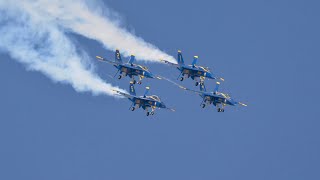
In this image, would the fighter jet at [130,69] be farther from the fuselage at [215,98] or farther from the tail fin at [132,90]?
the fuselage at [215,98]

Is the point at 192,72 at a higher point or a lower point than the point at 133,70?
higher

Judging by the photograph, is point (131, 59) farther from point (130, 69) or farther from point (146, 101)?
point (146, 101)

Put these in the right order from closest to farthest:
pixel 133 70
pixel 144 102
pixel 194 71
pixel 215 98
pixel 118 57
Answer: pixel 118 57 → pixel 133 70 → pixel 144 102 → pixel 194 71 → pixel 215 98

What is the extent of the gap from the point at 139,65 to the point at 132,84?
1787mm

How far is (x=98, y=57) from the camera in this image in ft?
317

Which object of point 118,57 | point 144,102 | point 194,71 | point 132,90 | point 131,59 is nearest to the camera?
point 118,57

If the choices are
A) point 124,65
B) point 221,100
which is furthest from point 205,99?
point 124,65

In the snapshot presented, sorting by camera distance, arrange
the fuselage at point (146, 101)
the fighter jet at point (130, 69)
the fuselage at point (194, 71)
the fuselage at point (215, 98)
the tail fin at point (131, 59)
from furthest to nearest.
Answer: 1. the fuselage at point (215, 98)
2. the fuselage at point (194, 71)
3. the fuselage at point (146, 101)
4. the tail fin at point (131, 59)
5. the fighter jet at point (130, 69)

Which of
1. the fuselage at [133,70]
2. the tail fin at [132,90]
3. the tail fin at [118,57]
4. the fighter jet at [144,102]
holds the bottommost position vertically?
the fighter jet at [144,102]

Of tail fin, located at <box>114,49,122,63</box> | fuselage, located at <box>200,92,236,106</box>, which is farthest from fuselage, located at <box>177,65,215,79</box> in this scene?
tail fin, located at <box>114,49,122,63</box>

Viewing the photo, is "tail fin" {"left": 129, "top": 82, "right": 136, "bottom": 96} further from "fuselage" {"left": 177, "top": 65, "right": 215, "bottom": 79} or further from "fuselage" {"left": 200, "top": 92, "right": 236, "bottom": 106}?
"fuselage" {"left": 200, "top": 92, "right": 236, "bottom": 106}

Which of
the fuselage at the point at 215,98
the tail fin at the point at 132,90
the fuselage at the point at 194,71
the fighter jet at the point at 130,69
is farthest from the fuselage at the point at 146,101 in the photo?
the fuselage at the point at 215,98

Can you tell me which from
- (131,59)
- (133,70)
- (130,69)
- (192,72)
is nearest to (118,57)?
(131,59)

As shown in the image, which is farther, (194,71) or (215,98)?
(215,98)
